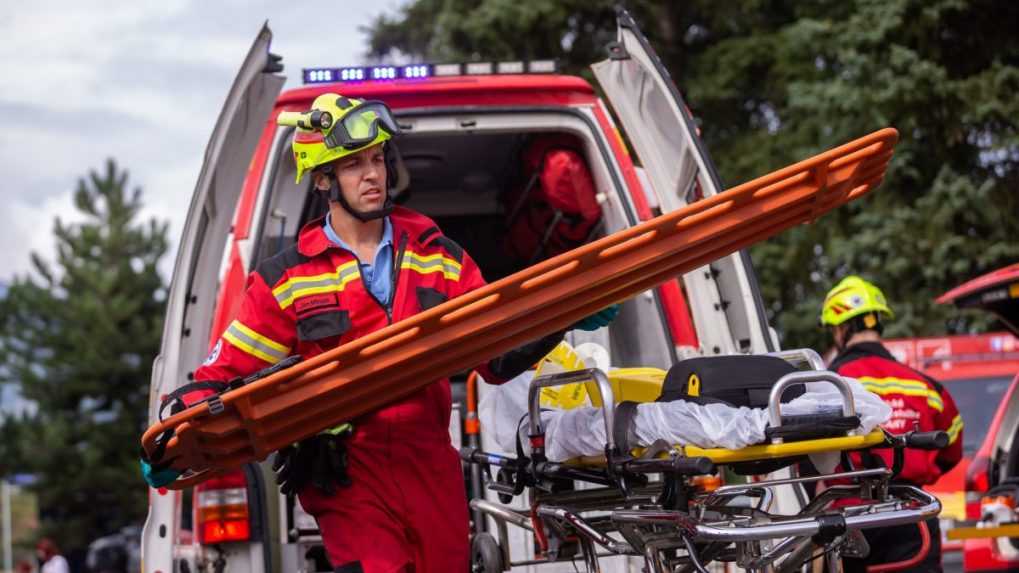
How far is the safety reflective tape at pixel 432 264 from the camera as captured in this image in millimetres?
3865

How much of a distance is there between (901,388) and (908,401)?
0.06 m

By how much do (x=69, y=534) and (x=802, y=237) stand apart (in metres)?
20.9

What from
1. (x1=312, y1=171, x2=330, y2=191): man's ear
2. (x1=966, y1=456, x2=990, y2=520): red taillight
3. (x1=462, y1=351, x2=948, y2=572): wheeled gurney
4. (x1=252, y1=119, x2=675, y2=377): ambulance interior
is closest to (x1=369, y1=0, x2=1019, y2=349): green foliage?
(x1=966, y1=456, x2=990, y2=520): red taillight

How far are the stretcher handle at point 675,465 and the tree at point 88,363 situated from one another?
93.5 ft

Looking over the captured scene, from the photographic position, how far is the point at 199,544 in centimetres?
461

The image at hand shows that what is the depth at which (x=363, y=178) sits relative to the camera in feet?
12.7

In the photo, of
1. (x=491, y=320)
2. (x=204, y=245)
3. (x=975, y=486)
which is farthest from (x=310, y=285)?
(x=975, y=486)

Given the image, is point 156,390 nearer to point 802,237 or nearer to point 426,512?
point 426,512

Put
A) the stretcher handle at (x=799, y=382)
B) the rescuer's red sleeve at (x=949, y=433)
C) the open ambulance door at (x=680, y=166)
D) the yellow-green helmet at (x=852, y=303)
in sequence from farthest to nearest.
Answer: the yellow-green helmet at (x=852, y=303)
the rescuer's red sleeve at (x=949, y=433)
the open ambulance door at (x=680, y=166)
the stretcher handle at (x=799, y=382)

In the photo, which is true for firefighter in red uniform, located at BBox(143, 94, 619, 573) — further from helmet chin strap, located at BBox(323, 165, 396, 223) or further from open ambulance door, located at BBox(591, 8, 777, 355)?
open ambulance door, located at BBox(591, 8, 777, 355)

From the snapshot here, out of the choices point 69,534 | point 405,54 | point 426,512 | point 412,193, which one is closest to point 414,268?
point 426,512

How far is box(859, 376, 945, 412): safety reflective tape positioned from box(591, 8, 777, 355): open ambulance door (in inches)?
27.0

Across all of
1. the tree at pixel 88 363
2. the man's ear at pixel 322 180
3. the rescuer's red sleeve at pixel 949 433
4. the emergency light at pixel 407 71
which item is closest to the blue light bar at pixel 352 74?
the emergency light at pixel 407 71

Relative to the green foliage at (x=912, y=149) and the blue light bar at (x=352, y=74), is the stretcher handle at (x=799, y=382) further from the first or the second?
the green foliage at (x=912, y=149)
